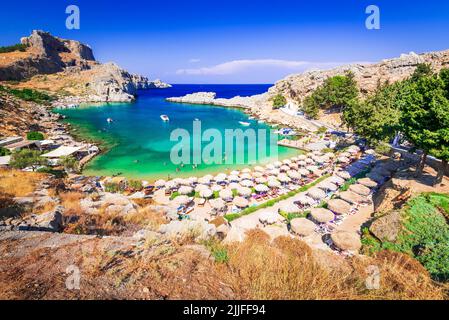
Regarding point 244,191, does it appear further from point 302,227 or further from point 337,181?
point 337,181

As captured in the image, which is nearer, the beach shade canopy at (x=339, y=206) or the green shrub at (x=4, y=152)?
the beach shade canopy at (x=339, y=206)

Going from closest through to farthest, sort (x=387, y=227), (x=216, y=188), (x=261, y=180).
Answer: (x=387, y=227) → (x=216, y=188) → (x=261, y=180)

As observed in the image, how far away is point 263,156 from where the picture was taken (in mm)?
35406

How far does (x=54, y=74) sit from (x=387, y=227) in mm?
163730

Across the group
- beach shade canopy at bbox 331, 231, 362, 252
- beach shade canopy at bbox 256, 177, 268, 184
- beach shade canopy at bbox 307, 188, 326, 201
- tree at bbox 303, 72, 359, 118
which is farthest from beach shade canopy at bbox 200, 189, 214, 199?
tree at bbox 303, 72, 359, 118

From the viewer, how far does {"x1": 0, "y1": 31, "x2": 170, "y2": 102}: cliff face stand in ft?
345

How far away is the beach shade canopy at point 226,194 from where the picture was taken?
2103 cm

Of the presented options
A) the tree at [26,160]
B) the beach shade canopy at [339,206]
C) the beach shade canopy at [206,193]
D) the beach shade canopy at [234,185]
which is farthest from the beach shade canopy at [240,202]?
the tree at [26,160]

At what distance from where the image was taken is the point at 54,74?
124 m

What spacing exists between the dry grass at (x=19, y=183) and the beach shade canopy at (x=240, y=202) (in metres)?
15.5

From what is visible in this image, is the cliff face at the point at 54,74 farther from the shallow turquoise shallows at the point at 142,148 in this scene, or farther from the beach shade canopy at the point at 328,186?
the beach shade canopy at the point at 328,186

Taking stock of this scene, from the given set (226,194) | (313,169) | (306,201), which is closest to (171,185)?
(226,194)
